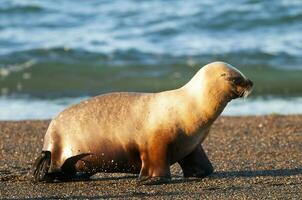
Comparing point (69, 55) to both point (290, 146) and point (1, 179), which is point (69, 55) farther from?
point (1, 179)

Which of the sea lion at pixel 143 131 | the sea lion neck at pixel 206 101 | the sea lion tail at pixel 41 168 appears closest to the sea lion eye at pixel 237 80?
the sea lion at pixel 143 131

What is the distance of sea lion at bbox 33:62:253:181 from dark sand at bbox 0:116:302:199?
16 centimetres

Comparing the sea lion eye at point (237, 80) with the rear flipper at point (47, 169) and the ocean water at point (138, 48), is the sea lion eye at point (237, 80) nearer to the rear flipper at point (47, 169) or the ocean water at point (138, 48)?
the rear flipper at point (47, 169)

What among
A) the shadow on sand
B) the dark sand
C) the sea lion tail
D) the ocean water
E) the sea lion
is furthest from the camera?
the ocean water

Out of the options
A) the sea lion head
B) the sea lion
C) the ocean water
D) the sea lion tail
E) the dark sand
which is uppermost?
the sea lion head

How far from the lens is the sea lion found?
7.34 m

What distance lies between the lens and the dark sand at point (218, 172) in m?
6.95

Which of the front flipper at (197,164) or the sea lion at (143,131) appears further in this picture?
the front flipper at (197,164)

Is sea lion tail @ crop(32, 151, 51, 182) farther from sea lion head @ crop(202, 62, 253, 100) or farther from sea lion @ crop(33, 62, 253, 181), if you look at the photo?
sea lion head @ crop(202, 62, 253, 100)

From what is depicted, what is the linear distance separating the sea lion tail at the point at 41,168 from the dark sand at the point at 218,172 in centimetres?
6

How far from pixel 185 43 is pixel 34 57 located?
13.9ft

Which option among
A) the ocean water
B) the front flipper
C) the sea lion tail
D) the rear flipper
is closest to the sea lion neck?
the front flipper

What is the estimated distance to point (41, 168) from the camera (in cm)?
753

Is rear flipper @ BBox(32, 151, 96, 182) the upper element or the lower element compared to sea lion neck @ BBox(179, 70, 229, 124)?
lower
